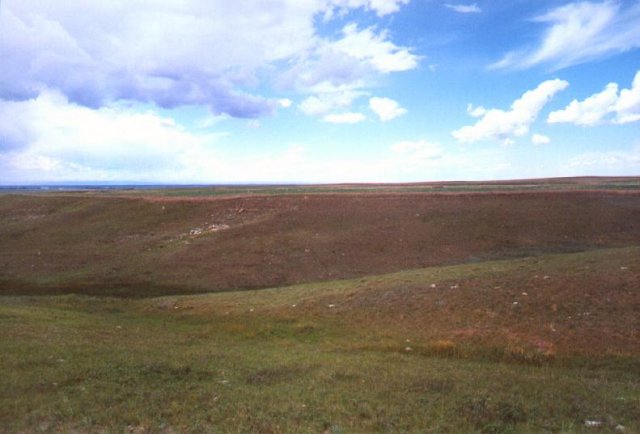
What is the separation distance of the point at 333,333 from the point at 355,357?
13.4ft

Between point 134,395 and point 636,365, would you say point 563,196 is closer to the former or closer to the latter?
point 636,365

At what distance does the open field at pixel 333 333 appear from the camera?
36.2 ft

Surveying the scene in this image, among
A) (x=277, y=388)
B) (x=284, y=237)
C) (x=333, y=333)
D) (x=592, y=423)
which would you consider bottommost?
(x=333, y=333)

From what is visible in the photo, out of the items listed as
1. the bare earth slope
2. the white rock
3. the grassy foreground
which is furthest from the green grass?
the bare earth slope

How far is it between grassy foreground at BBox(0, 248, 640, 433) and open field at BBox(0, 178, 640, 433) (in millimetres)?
80

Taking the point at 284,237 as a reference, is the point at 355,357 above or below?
below

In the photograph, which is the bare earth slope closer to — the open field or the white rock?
the open field

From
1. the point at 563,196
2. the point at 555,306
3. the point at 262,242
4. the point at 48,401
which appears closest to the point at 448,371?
the point at 555,306

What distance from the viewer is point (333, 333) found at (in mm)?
20891

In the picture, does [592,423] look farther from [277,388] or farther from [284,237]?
[284,237]

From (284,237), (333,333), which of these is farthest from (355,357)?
(284,237)

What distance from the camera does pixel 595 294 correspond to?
20297 mm

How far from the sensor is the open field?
11031 mm

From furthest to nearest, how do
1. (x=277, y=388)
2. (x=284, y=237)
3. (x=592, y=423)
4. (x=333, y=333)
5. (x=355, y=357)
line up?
(x=284, y=237) < (x=333, y=333) < (x=355, y=357) < (x=277, y=388) < (x=592, y=423)
